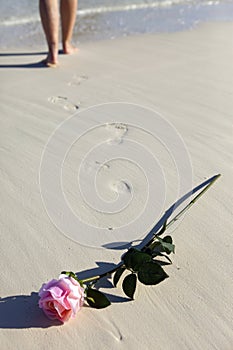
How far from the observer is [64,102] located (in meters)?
2.62

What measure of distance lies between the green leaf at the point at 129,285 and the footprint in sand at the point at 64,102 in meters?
1.36

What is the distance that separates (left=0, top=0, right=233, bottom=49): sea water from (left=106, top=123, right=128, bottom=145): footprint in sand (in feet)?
6.11

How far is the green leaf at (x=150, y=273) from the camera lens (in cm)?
131

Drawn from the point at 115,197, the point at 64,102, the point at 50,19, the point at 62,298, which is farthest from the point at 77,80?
the point at 62,298

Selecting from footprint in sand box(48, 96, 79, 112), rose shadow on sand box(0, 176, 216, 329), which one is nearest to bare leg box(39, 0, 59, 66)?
footprint in sand box(48, 96, 79, 112)

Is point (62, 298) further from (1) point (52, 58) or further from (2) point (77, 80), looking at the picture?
(1) point (52, 58)

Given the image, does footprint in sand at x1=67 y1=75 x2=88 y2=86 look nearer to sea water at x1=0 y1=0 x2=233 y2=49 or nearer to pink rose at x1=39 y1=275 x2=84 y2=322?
sea water at x1=0 y1=0 x2=233 y2=49

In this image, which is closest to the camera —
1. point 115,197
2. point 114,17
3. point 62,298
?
point 62,298

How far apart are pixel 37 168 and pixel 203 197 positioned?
0.63 m

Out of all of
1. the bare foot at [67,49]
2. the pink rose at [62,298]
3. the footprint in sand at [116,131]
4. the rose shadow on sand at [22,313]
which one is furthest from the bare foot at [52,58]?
the pink rose at [62,298]

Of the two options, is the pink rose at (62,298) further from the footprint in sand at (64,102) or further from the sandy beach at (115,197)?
the footprint in sand at (64,102)

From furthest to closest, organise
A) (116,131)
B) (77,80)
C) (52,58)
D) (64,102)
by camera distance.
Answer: (52,58) < (77,80) < (64,102) < (116,131)

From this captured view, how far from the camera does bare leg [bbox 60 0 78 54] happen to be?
3.57 m

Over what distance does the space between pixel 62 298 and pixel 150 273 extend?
24 centimetres
